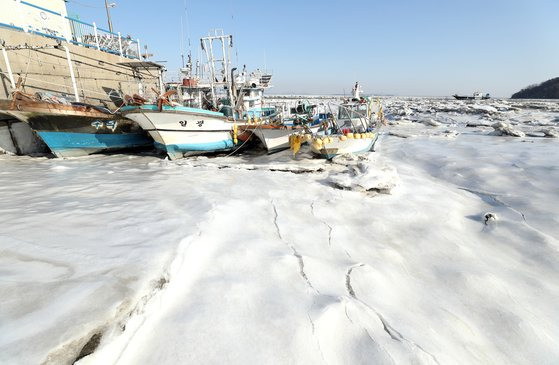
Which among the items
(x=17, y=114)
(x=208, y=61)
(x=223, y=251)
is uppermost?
(x=208, y=61)

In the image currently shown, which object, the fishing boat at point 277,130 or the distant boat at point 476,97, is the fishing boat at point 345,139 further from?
the distant boat at point 476,97

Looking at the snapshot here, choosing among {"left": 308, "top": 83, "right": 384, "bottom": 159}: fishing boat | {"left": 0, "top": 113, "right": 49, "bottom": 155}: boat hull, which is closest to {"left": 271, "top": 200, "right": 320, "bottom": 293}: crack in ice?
{"left": 308, "top": 83, "right": 384, "bottom": 159}: fishing boat

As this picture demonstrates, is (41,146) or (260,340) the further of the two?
(41,146)

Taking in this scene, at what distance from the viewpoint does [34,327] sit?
5.68ft

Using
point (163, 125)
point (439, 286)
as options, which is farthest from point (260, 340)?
point (163, 125)

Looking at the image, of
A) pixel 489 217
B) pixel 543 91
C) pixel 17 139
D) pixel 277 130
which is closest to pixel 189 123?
pixel 277 130

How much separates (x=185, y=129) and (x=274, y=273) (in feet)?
25.9

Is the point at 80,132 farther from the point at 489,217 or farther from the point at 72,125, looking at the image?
the point at 489,217

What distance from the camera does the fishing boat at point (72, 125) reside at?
26.7 feet

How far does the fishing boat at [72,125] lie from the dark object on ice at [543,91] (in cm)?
10442

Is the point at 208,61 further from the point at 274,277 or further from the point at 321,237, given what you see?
the point at 274,277

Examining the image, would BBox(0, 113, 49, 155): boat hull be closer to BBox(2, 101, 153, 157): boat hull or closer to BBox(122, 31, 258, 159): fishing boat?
BBox(2, 101, 153, 157): boat hull

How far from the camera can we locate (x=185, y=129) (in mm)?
9375

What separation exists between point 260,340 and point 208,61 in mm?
11813
